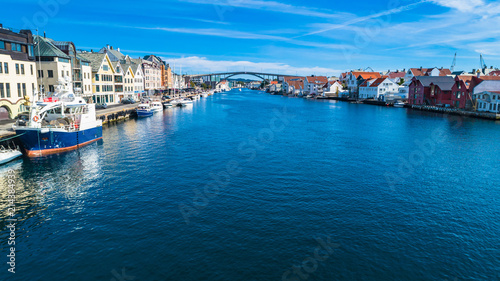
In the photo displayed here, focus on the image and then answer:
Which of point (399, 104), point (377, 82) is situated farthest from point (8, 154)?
point (377, 82)

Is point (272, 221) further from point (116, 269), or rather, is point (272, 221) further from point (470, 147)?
point (470, 147)

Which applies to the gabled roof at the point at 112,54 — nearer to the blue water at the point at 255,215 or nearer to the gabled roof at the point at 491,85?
the blue water at the point at 255,215

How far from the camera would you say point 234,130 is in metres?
50.8

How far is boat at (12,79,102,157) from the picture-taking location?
3145 cm

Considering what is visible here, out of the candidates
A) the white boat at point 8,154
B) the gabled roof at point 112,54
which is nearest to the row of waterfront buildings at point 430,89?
the white boat at point 8,154

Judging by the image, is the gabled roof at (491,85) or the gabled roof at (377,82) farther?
the gabled roof at (377,82)

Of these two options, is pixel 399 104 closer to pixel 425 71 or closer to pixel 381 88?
pixel 381 88

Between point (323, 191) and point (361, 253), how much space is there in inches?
309

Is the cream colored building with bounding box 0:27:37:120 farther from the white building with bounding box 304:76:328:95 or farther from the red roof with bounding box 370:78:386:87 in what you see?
the white building with bounding box 304:76:328:95

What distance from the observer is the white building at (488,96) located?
67319 millimetres

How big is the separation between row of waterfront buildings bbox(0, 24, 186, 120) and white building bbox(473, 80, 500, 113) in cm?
7841

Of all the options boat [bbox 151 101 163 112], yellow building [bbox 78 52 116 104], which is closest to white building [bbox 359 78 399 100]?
boat [bbox 151 101 163 112]

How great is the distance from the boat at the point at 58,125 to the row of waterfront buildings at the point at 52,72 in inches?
69.5

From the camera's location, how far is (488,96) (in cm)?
6956
